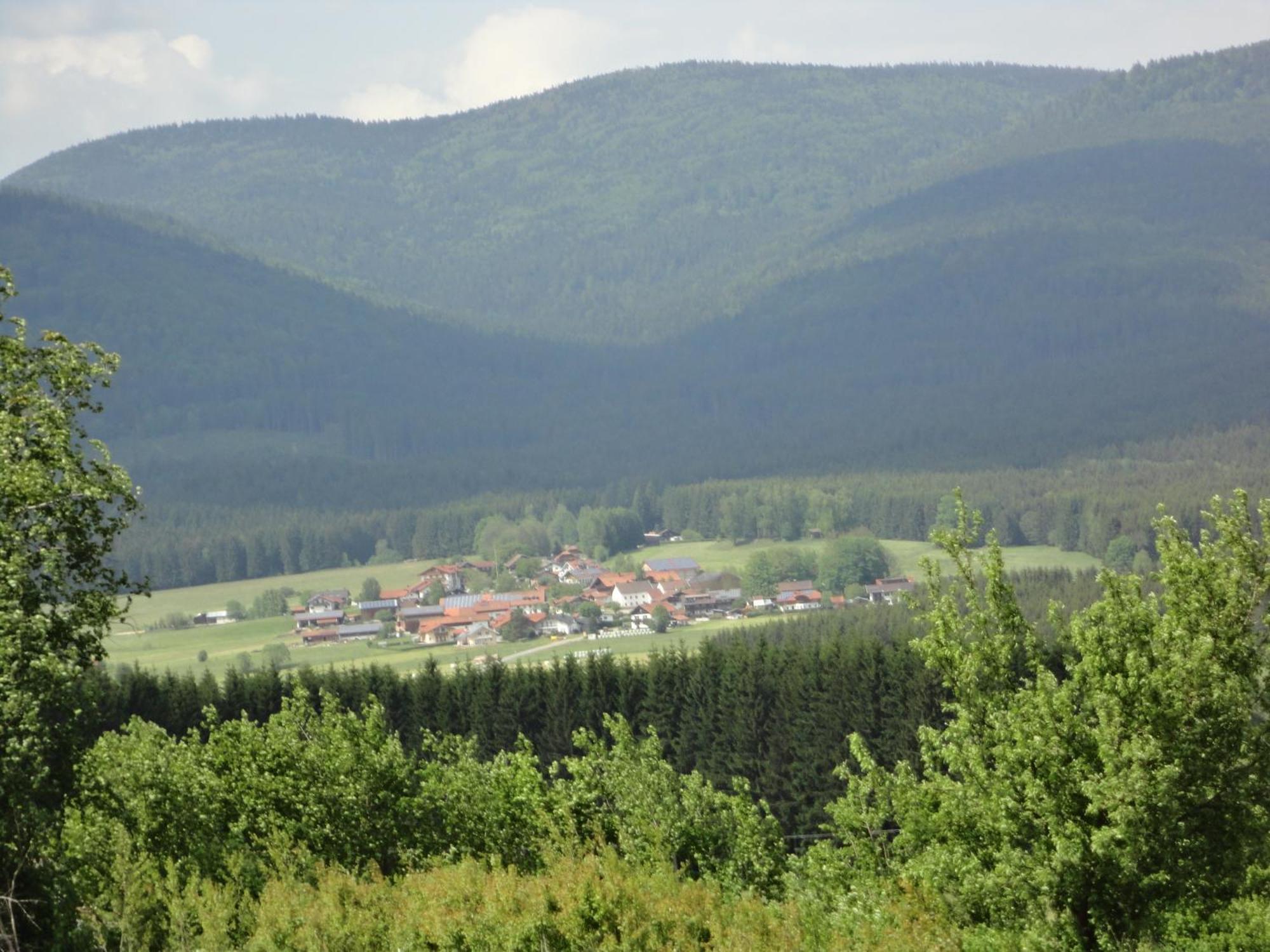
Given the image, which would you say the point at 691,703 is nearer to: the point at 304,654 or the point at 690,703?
the point at 690,703

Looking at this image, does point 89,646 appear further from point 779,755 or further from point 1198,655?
point 779,755

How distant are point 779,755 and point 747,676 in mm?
4884

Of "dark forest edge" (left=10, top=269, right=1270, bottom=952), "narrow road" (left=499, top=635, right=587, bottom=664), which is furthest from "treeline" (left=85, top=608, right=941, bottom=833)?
"narrow road" (left=499, top=635, right=587, bottom=664)

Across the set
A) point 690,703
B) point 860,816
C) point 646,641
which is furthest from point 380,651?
point 860,816

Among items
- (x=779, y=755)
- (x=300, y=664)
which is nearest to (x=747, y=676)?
(x=779, y=755)

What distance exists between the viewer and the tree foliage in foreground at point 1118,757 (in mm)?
27688

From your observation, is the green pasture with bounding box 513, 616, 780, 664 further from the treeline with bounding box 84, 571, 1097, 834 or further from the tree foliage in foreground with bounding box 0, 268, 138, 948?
the tree foliage in foreground with bounding box 0, 268, 138, 948

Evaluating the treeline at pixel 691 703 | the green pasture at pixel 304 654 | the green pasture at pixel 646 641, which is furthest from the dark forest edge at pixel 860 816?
the green pasture at pixel 304 654

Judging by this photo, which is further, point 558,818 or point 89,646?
point 558,818

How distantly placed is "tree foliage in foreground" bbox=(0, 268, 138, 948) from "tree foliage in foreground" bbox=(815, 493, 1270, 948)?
15.0 m

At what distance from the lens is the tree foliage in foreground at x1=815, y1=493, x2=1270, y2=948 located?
90.8ft

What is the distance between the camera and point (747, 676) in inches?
3452

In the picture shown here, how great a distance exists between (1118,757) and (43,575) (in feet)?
61.9

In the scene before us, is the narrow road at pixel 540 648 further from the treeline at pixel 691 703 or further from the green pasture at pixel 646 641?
the treeline at pixel 691 703
